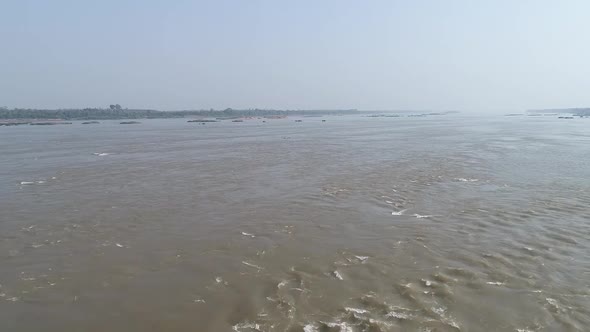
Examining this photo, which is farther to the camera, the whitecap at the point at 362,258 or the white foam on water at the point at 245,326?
the whitecap at the point at 362,258

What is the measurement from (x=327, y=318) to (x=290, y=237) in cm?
404

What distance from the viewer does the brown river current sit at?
6.62m

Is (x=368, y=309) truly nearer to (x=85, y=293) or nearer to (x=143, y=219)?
(x=85, y=293)

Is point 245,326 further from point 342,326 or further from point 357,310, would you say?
point 357,310

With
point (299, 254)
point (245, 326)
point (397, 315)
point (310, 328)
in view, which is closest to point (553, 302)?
point (397, 315)

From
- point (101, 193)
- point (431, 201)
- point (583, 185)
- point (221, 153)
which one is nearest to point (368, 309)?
point (431, 201)

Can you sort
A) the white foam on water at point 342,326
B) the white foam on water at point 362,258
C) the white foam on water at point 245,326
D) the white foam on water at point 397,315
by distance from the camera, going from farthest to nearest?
the white foam on water at point 362,258 → the white foam on water at point 397,315 → the white foam on water at point 245,326 → the white foam on water at point 342,326

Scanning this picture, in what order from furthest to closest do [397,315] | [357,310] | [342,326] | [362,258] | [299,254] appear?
[299,254], [362,258], [357,310], [397,315], [342,326]

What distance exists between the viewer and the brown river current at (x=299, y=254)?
6.62 m

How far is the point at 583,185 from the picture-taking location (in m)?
16.4

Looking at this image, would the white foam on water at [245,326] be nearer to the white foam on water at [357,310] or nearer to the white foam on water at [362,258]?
the white foam on water at [357,310]

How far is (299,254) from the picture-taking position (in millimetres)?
9273

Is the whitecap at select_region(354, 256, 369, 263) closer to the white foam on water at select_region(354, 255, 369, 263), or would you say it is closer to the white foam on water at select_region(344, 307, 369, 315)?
the white foam on water at select_region(354, 255, 369, 263)

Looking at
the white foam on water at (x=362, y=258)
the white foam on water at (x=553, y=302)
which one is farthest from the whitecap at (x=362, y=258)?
the white foam on water at (x=553, y=302)
